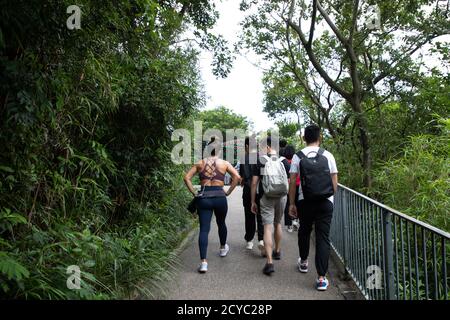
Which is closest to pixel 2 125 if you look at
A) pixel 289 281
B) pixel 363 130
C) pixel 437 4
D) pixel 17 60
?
pixel 17 60

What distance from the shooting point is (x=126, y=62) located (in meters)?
4.40

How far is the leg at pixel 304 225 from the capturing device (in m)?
3.99

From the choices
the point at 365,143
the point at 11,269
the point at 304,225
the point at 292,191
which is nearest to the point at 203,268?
the point at 304,225

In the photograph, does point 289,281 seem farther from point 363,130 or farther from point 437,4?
point 437,4

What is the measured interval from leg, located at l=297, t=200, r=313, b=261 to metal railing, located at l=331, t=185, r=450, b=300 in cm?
54

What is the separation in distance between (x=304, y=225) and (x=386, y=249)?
1.19 m

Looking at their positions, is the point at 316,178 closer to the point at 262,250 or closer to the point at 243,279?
the point at 243,279

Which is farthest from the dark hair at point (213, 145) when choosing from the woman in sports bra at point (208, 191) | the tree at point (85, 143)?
the tree at point (85, 143)

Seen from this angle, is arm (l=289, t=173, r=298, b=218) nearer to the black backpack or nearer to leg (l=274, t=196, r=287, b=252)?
the black backpack

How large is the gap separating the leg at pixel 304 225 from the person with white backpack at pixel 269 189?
41cm

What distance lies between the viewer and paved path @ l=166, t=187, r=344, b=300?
3.83 m

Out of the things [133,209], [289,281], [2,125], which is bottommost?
[289,281]

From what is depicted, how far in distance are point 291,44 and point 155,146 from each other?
975cm

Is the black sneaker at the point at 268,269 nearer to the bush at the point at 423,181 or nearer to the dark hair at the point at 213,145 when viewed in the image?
the dark hair at the point at 213,145
